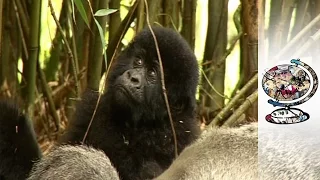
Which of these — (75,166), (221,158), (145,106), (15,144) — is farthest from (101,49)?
(221,158)

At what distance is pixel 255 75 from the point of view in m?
2.99

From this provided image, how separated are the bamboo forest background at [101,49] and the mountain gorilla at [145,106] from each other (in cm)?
12

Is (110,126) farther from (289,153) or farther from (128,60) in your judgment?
(289,153)

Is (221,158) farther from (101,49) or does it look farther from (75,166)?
(101,49)

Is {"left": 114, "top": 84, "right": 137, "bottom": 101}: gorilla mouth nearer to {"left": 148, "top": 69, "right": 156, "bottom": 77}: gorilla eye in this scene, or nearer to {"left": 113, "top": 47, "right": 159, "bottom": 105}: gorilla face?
{"left": 113, "top": 47, "right": 159, "bottom": 105}: gorilla face

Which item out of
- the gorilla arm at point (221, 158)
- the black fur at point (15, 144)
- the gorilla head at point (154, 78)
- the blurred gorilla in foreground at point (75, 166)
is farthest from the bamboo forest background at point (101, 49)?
the blurred gorilla in foreground at point (75, 166)

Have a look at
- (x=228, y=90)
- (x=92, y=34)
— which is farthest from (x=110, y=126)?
(x=228, y=90)

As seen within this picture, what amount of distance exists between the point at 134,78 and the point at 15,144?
0.69 meters

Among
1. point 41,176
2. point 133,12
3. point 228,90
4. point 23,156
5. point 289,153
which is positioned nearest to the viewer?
point 289,153

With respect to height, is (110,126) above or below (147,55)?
below

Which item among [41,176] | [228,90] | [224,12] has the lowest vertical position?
[228,90]

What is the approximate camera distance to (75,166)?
7.37ft

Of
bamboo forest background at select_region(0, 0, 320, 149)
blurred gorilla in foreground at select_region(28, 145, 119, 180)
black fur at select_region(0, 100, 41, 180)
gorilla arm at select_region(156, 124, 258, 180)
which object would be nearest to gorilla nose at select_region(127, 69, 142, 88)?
bamboo forest background at select_region(0, 0, 320, 149)

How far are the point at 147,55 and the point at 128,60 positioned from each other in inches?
3.8
